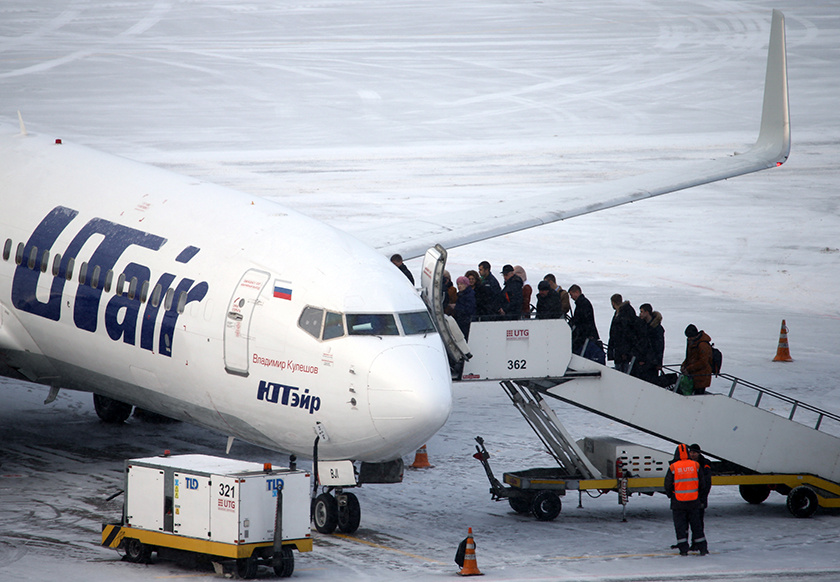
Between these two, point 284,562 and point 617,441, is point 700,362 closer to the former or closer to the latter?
point 617,441

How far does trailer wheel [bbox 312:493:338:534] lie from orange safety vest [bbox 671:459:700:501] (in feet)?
17.3

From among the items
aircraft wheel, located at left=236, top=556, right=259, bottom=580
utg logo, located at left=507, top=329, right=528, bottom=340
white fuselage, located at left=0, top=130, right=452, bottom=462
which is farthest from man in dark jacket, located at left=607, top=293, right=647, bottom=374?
aircraft wheel, located at left=236, top=556, right=259, bottom=580

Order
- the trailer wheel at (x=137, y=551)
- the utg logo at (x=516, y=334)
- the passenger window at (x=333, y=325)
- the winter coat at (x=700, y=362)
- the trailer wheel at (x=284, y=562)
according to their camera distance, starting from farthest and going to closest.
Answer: the winter coat at (x=700, y=362) < the utg logo at (x=516, y=334) < the passenger window at (x=333, y=325) < the trailer wheel at (x=137, y=551) < the trailer wheel at (x=284, y=562)

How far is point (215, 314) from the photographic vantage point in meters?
17.8

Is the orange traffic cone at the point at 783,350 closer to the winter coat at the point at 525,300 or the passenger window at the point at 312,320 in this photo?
the winter coat at the point at 525,300

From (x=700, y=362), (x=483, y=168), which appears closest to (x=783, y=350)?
(x=700, y=362)

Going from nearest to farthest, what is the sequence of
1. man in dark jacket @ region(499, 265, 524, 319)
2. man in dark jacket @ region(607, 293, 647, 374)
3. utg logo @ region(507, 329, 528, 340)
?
utg logo @ region(507, 329, 528, 340)
man in dark jacket @ region(607, 293, 647, 374)
man in dark jacket @ region(499, 265, 524, 319)

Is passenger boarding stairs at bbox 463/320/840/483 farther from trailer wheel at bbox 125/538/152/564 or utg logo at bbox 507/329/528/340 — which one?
trailer wheel at bbox 125/538/152/564

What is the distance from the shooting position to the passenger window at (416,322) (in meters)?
17.4

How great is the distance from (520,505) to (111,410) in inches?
400

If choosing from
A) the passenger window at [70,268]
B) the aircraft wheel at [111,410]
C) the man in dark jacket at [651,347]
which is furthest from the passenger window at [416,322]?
the aircraft wheel at [111,410]

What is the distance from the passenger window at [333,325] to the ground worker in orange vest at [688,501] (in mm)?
5596

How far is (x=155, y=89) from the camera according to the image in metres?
70.4

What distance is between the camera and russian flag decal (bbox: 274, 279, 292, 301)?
57.4 feet
